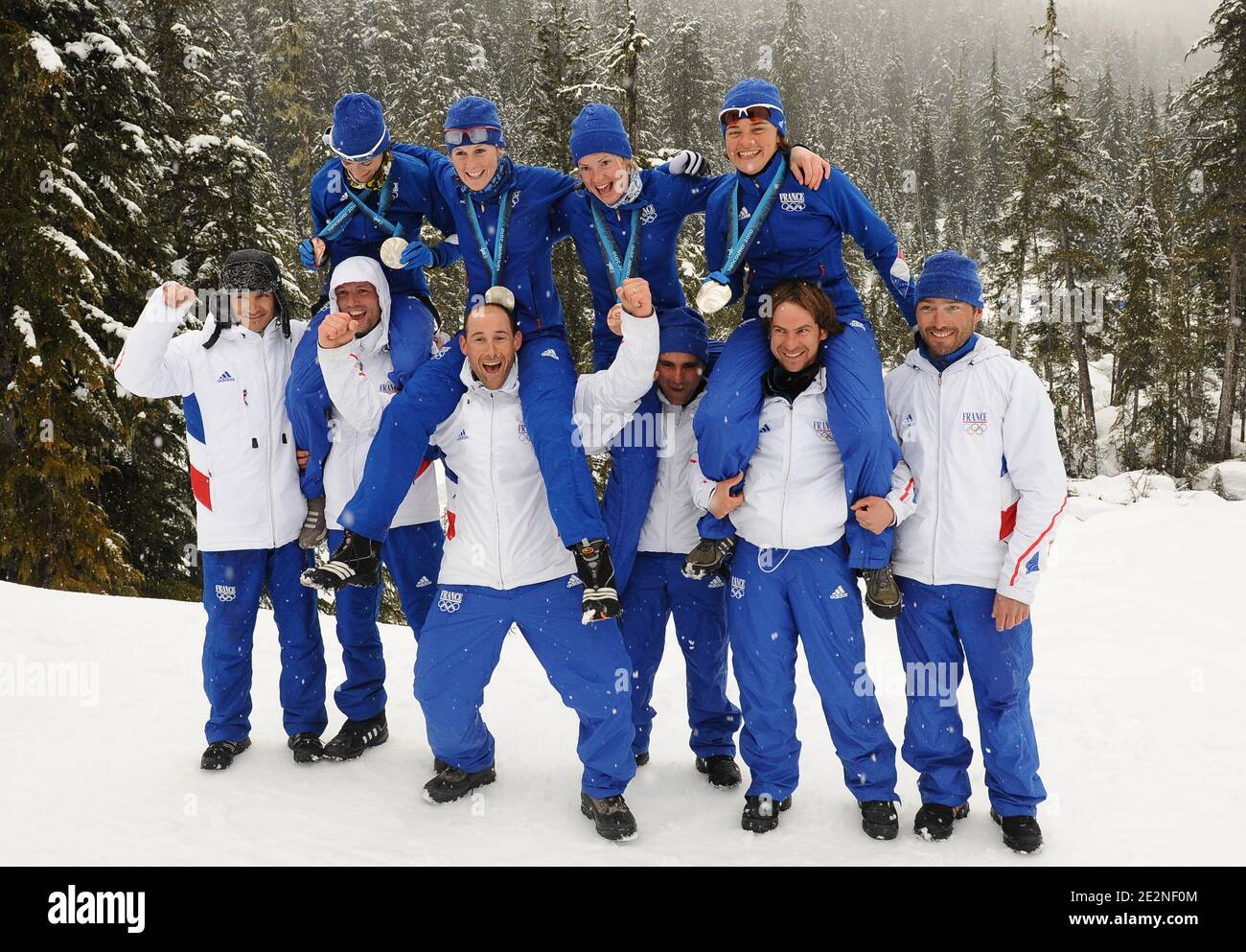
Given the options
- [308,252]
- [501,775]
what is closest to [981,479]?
[501,775]

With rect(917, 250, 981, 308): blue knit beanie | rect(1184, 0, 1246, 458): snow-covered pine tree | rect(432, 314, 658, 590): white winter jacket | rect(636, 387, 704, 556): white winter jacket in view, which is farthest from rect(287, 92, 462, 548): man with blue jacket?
rect(1184, 0, 1246, 458): snow-covered pine tree

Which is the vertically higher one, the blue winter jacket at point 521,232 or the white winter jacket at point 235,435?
the blue winter jacket at point 521,232

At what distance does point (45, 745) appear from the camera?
198 inches

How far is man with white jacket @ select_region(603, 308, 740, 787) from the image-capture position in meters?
4.62

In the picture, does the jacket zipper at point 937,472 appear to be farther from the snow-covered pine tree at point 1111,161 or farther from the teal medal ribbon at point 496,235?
the snow-covered pine tree at point 1111,161

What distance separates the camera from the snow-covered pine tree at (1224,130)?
22.5 metres

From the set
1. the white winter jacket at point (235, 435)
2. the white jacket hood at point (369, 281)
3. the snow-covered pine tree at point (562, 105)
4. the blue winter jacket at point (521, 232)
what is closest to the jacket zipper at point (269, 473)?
the white winter jacket at point (235, 435)

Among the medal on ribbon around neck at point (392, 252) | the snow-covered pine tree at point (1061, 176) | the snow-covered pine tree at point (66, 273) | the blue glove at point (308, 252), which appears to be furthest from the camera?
the snow-covered pine tree at point (1061, 176)

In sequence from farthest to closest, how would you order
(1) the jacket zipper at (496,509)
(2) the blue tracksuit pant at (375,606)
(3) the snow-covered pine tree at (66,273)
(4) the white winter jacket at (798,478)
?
(3) the snow-covered pine tree at (66,273) < (2) the blue tracksuit pant at (375,606) < (1) the jacket zipper at (496,509) < (4) the white winter jacket at (798,478)

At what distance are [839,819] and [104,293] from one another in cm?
1139

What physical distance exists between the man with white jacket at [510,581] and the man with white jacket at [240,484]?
1092 millimetres

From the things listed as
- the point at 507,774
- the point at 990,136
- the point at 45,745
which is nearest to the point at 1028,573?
the point at 507,774

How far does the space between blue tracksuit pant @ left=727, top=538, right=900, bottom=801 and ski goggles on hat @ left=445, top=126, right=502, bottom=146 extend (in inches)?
106
